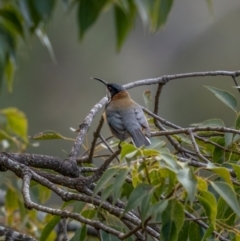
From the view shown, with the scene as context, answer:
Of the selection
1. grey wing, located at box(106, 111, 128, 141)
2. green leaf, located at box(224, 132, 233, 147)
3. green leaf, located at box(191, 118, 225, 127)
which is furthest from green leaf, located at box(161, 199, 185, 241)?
grey wing, located at box(106, 111, 128, 141)

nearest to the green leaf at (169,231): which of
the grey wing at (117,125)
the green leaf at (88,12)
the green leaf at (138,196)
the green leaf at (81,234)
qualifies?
the green leaf at (138,196)

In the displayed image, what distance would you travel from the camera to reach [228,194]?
183cm

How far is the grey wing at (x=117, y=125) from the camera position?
3.86 metres

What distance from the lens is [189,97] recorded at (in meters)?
14.4

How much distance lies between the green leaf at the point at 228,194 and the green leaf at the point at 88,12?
573mm

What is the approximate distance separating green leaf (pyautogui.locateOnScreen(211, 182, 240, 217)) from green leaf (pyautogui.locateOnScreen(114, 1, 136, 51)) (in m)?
0.54

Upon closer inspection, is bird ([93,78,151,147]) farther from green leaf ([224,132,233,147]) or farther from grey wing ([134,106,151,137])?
green leaf ([224,132,233,147])

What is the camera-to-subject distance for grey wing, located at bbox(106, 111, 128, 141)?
Result: 3.86m

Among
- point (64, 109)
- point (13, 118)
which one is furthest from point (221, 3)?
point (13, 118)

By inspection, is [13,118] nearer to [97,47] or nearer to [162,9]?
[162,9]

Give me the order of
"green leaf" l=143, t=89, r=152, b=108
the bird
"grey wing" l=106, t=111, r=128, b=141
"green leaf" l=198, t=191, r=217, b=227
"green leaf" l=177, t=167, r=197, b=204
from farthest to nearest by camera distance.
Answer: "grey wing" l=106, t=111, r=128, b=141
the bird
"green leaf" l=143, t=89, r=152, b=108
"green leaf" l=198, t=191, r=217, b=227
"green leaf" l=177, t=167, r=197, b=204

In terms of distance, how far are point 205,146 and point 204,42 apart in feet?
44.6

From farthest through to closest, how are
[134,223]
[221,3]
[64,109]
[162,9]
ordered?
1. [221,3]
2. [64,109]
3. [134,223]
4. [162,9]

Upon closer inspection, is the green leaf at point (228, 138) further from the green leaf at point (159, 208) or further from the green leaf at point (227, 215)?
the green leaf at point (159, 208)
